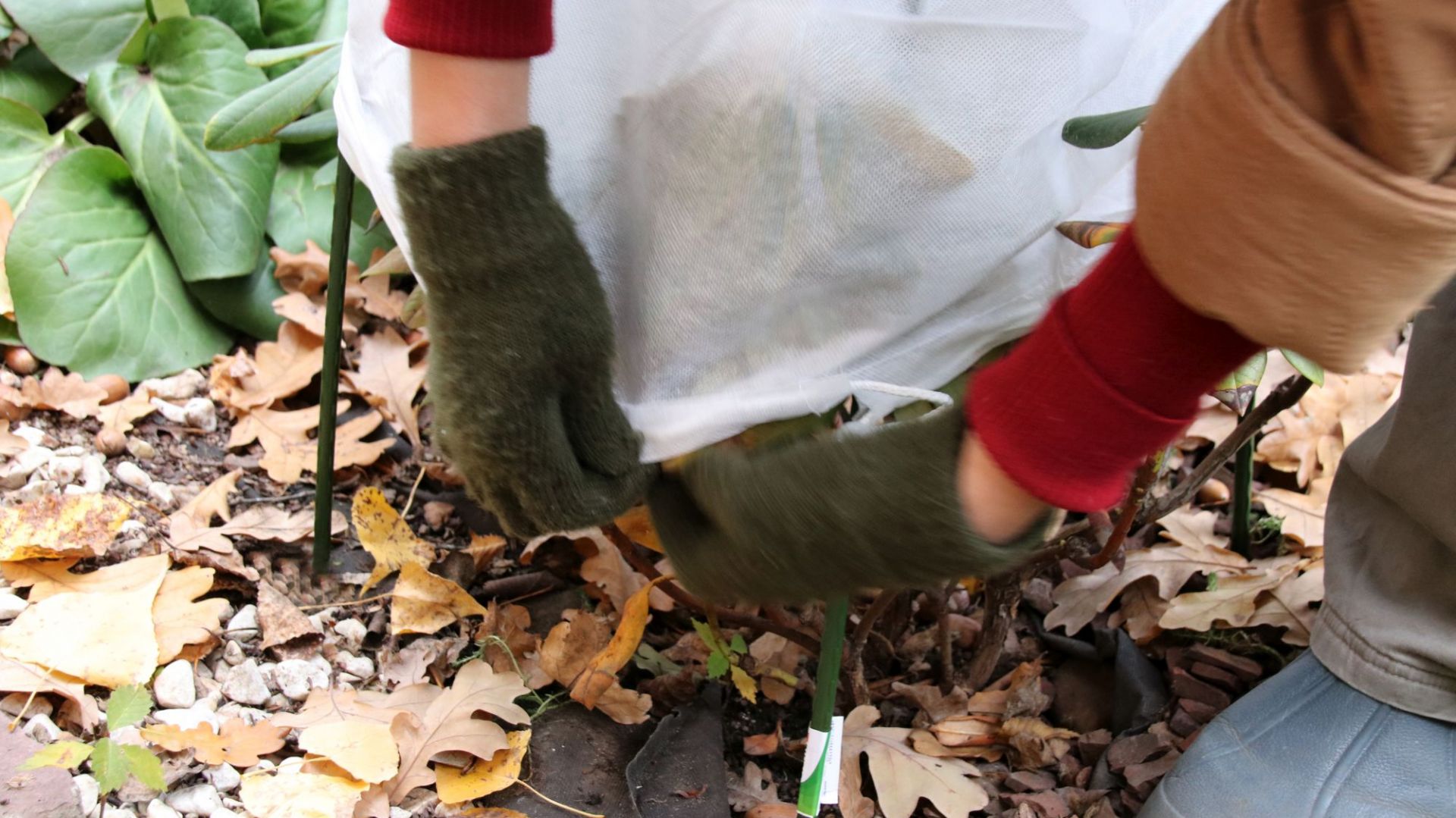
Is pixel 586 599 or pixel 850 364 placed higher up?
pixel 850 364

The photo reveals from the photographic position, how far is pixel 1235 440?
1000 mm

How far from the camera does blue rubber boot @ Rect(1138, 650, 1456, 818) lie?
0.92m

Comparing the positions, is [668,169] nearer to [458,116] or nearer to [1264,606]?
[458,116]

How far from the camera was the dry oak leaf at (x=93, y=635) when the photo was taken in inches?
36.8

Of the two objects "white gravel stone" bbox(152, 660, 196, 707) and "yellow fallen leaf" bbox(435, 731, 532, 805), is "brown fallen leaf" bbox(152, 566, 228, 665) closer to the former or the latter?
"white gravel stone" bbox(152, 660, 196, 707)

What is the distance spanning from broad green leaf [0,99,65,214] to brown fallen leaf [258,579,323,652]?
2.43 ft

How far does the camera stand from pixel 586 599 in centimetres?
118

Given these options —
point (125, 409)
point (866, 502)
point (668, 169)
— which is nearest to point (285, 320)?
point (125, 409)

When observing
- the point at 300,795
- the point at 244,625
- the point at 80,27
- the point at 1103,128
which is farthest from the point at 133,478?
the point at 1103,128

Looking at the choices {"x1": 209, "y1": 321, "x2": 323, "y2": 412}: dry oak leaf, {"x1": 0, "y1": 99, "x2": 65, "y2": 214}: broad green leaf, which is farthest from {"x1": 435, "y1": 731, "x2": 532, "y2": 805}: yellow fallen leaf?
{"x1": 0, "y1": 99, "x2": 65, "y2": 214}: broad green leaf

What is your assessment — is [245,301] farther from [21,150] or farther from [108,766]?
[108,766]

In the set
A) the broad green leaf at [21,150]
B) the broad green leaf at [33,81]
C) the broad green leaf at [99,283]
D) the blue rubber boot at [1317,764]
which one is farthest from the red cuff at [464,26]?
the broad green leaf at [33,81]

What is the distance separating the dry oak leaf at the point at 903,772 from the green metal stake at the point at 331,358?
561 mm

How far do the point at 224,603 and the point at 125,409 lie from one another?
0.38 meters
